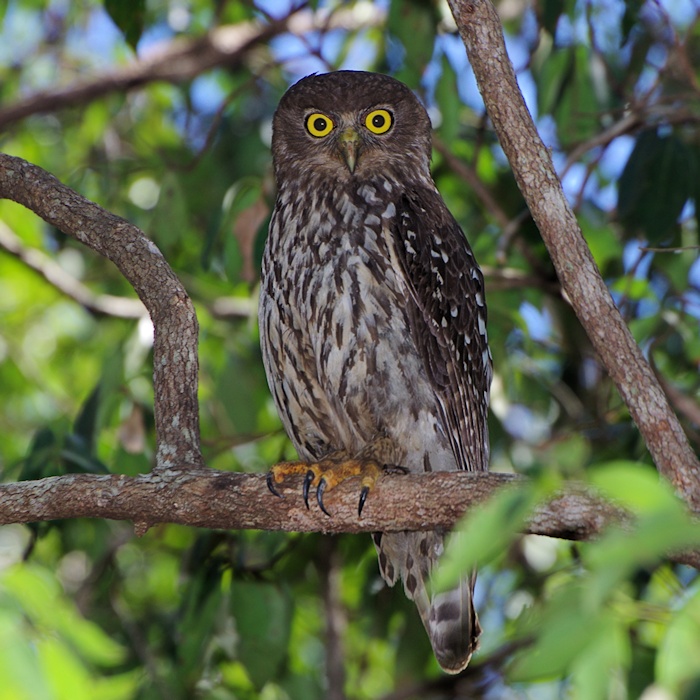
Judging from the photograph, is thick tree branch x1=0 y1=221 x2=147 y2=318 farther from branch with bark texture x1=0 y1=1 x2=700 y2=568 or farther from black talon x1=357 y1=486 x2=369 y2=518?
black talon x1=357 y1=486 x2=369 y2=518

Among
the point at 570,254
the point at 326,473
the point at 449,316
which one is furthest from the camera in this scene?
the point at 449,316

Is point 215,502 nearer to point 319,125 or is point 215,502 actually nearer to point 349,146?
point 349,146

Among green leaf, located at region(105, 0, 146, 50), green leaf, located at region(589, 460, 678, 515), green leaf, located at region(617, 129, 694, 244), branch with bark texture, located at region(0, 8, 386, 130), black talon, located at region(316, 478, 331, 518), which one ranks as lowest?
black talon, located at region(316, 478, 331, 518)

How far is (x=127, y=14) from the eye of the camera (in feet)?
11.8

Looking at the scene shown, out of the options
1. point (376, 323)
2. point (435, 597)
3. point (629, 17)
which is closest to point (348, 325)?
point (376, 323)

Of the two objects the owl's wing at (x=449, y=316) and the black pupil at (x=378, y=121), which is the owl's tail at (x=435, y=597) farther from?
the black pupil at (x=378, y=121)

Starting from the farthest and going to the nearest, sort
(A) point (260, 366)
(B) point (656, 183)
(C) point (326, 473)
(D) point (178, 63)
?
(D) point (178, 63)
(A) point (260, 366)
(B) point (656, 183)
(C) point (326, 473)

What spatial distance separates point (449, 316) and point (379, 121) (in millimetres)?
963

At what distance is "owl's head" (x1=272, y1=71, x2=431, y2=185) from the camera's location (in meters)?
3.86

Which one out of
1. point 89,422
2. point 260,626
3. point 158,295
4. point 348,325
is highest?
point 158,295

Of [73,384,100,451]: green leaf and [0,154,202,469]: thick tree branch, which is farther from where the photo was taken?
[73,384,100,451]: green leaf

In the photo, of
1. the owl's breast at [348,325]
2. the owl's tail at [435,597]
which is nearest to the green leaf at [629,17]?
the owl's breast at [348,325]

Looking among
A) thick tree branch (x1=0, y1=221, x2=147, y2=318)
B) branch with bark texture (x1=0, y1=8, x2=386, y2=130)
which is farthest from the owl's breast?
branch with bark texture (x1=0, y1=8, x2=386, y2=130)

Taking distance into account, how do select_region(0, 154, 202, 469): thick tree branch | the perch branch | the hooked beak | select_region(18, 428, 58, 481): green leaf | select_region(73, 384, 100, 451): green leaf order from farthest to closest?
select_region(73, 384, 100, 451): green leaf < the hooked beak < select_region(18, 428, 58, 481): green leaf < select_region(0, 154, 202, 469): thick tree branch < the perch branch
